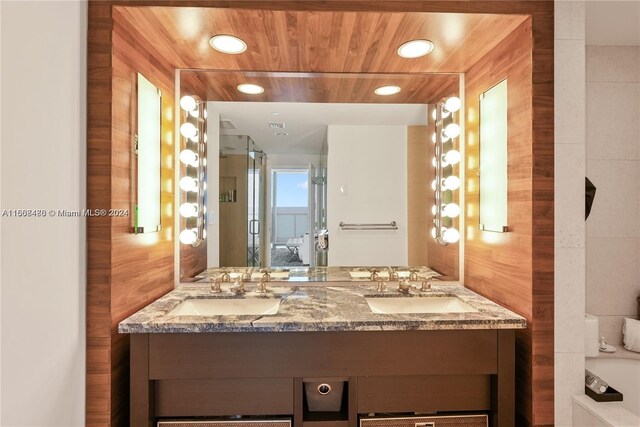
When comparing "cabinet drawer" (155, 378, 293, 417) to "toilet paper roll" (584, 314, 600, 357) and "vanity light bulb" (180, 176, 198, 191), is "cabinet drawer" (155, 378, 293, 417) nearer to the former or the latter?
"vanity light bulb" (180, 176, 198, 191)

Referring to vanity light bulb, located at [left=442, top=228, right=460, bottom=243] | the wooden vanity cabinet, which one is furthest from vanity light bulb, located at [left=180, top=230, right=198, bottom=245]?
vanity light bulb, located at [left=442, top=228, right=460, bottom=243]

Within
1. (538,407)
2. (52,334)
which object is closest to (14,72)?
(52,334)

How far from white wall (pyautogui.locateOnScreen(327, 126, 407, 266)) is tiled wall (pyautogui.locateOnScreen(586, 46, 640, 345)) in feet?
3.52

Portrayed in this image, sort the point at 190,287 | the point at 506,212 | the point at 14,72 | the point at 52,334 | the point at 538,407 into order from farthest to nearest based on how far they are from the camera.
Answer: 1. the point at 190,287
2. the point at 506,212
3. the point at 538,407
4. the point at 52,334
5. the point at 14,72

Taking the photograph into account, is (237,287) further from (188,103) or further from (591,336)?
(591,336)

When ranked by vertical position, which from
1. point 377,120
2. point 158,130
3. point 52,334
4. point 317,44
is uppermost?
point 317,44

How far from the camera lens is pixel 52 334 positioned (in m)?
1.20

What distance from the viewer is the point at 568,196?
4.55 feet

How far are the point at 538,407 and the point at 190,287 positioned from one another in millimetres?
1599

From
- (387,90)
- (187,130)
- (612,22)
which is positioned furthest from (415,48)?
(187,130)

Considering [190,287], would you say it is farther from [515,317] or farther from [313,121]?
[515,317]

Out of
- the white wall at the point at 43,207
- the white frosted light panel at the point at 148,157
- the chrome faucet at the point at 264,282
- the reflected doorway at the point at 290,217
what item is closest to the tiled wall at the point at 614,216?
the reflected doorway at the point at 290,217

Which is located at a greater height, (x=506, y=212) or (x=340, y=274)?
(x=506, y=212)

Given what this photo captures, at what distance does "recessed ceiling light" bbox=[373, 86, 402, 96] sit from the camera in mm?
1957
